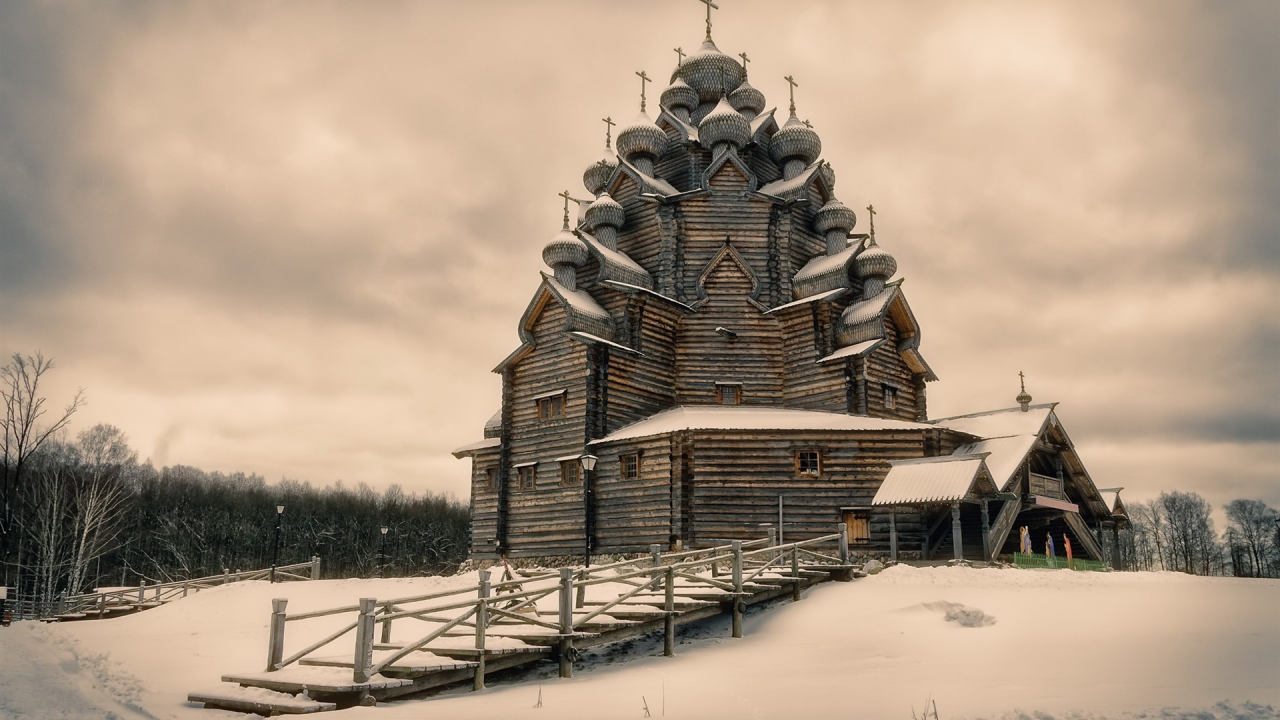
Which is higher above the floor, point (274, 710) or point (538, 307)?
point (538, 307)

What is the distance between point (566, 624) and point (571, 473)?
15.9 meters

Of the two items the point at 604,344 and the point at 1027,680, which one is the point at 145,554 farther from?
the point at 1027,680

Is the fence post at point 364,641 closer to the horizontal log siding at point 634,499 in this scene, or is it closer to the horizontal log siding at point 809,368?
the horizontal log siding at point 634,499

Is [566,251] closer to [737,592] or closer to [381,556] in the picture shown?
[737,592]

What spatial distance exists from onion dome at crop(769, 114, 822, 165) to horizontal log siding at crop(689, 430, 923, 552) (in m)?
14.2

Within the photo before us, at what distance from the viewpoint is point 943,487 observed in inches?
945

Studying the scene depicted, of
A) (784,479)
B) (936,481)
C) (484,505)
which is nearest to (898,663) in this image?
(936,481)

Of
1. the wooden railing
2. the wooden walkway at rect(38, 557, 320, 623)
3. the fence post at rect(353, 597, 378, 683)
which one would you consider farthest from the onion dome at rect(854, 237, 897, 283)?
the fence post at rect(353, 597, 378, 683)

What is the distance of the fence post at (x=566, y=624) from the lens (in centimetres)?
1445

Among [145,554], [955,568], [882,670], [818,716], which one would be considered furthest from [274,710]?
[145,554]

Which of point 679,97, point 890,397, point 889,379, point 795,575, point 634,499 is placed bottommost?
point 795,575

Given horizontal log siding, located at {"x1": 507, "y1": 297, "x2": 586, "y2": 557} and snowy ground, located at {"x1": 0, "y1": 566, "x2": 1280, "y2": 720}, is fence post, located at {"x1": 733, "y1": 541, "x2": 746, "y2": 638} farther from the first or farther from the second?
horizontal log siding, located at {"x1": 507, "y1": 297, "x2": 586, "y2": 557}

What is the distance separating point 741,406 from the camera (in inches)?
1264

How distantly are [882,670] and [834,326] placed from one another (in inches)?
802
